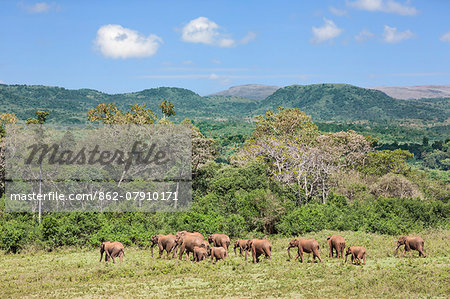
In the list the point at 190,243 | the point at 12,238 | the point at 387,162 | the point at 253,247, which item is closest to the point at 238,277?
the point at 253,247

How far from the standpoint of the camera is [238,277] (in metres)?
18.9

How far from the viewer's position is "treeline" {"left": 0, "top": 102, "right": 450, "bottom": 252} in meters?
29.7

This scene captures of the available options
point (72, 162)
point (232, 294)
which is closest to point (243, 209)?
point (232, 294)

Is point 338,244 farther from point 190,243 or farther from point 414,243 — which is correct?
point 190,243

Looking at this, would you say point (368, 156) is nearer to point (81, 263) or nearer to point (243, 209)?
point (243, 209)

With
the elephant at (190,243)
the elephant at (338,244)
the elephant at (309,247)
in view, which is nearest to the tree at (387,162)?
the elephant at (338,244)

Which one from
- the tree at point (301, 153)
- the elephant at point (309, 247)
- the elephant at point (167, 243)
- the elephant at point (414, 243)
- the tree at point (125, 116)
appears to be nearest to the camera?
the elephant at point (309, 247)

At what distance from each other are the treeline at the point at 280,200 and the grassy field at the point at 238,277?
5350 millimetres

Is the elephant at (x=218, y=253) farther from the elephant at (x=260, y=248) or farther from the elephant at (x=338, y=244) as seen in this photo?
the elephant at (x=338, y=244)

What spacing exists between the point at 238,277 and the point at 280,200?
60.7 ft

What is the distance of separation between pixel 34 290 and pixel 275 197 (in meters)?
20.8

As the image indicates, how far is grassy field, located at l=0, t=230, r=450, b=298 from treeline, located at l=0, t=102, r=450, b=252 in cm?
535

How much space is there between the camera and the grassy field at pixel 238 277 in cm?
1666

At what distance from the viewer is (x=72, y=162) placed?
4512 centimetres
